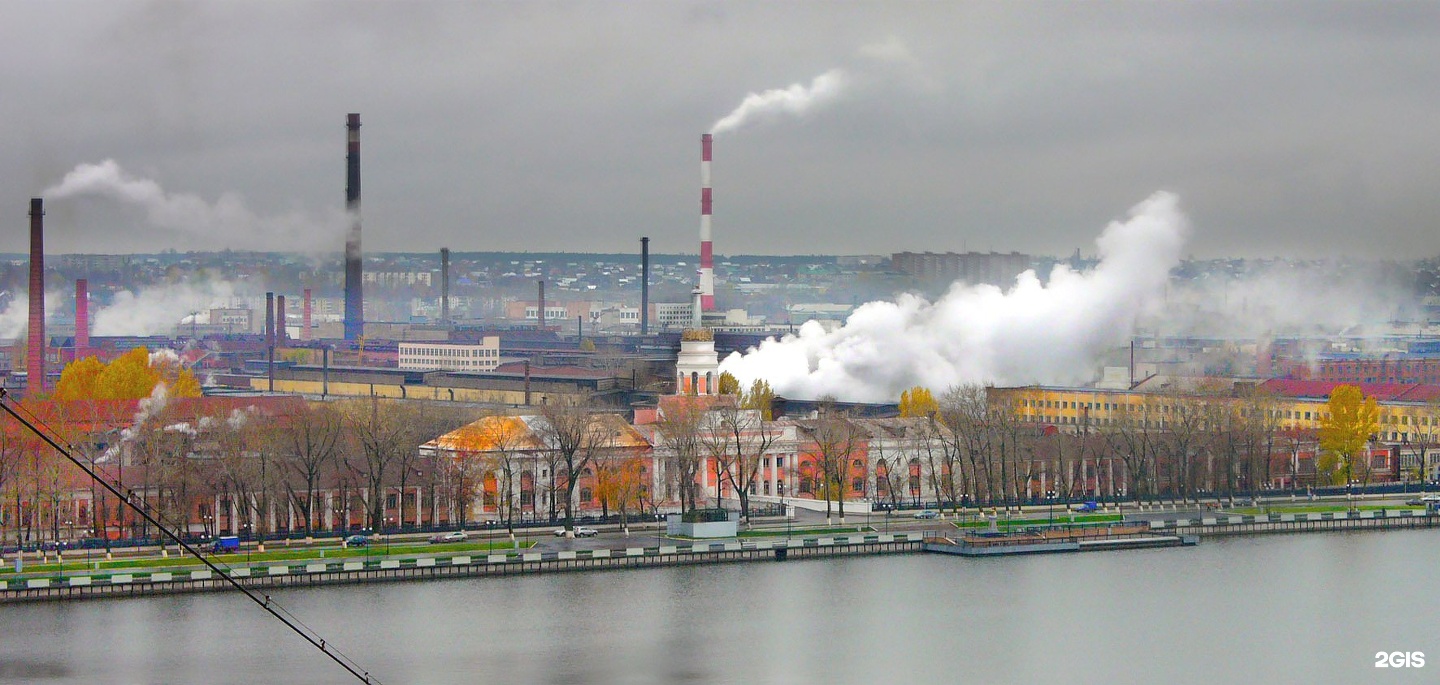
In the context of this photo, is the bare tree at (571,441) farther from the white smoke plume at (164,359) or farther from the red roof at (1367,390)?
the white smoke plume at (164,359)

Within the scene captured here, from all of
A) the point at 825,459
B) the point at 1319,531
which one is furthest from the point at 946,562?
the point at 1319,531

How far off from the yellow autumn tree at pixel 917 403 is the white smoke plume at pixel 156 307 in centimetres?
4464

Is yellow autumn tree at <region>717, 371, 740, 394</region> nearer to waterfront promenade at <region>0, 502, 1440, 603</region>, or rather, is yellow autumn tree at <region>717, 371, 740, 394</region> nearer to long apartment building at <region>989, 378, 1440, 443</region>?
long apartment building at <region>989, 378, 1440, 443</region>

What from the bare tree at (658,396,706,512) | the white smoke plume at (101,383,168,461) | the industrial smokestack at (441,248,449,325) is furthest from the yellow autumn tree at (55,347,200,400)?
the industrial smokestack at (441,248,449,325)

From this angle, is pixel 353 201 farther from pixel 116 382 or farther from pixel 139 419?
pixel 139 419

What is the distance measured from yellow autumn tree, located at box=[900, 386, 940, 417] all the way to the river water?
11917 mm

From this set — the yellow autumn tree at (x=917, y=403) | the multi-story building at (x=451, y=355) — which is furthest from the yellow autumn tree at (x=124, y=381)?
the multi-story building at (x=451, y=355)

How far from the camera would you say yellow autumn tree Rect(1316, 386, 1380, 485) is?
140ft

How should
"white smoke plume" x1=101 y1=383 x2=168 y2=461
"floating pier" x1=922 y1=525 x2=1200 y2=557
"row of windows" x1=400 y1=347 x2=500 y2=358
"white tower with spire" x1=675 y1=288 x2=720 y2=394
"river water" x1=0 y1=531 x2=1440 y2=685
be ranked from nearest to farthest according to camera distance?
"river water" x1=0 y1=531 x2=1440 y2=685, "floating pier" x1=922 y1=525 x2=1200 y2=557, "white smoke plume" x1=101 y1=383 x2=168 y2=461, "white tower with spire" x1=675 y1=288 x2=720 y2=394, "row of windows" x1=400 y1=347 x2=500 y2=358

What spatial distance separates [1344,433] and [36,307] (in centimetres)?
2772

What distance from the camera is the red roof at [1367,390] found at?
166ft

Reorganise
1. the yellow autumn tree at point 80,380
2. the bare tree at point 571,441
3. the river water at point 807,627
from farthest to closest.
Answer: the yellow autumn tree at point 80,380
the bare tree at point 571,441
the river water at point 807,627

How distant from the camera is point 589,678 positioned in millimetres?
23547

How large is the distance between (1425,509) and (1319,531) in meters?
2.69
